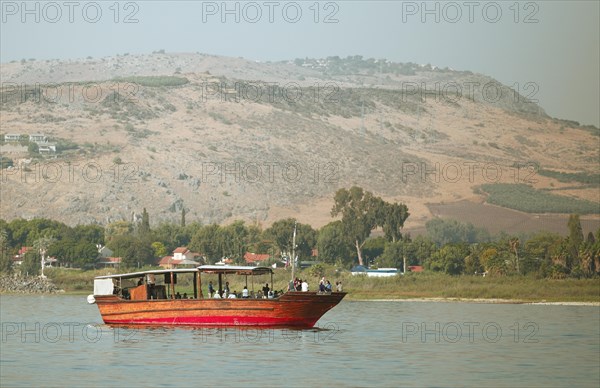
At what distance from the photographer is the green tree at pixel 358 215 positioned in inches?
6215

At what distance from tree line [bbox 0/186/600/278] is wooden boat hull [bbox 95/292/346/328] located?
59730 mm

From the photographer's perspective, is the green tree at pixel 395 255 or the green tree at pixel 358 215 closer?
the green tree at pixel 395 255

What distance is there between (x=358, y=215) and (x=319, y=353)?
10781 centimetres

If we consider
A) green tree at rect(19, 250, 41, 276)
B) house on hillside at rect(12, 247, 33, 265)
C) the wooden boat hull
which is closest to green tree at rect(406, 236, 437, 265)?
green tree at rect(19, 250, 41, 276)

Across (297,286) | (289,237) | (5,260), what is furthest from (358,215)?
(297,286)

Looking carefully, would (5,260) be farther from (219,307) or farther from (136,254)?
(219,307)

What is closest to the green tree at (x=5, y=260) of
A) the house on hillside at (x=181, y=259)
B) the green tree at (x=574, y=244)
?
the house on hillside at (x=181, y=259)

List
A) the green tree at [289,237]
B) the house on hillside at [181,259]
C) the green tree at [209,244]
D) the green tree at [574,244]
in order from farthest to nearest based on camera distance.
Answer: the house on hillside at [181,259] < the green tree at [209,244] < the green tree at [289,237] < the green tree at [574,244]

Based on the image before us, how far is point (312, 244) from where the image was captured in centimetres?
16200

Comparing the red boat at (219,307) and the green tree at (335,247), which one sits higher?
the red boat at (219,307)

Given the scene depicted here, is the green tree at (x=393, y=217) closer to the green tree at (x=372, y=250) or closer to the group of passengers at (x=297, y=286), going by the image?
the green tree at (x=372, y=250)

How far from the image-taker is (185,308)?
6538 cm

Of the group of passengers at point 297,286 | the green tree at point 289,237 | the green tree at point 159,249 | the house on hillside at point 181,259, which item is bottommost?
the house on hillside at point 181,259

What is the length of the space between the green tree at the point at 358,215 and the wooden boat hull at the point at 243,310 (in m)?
92.1
